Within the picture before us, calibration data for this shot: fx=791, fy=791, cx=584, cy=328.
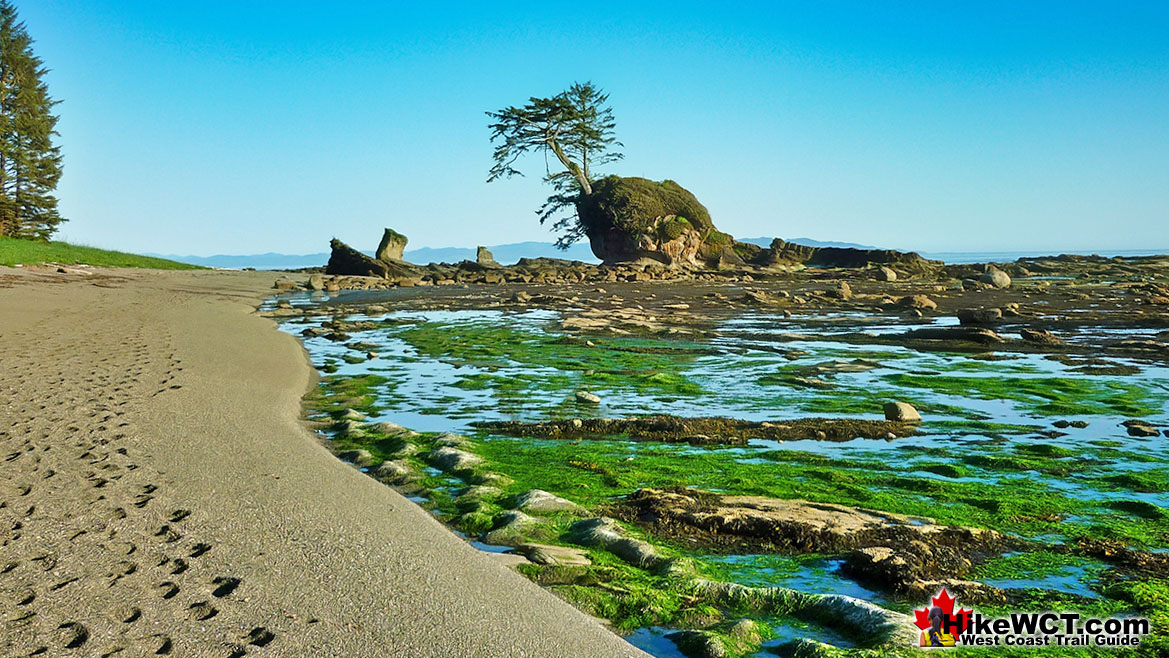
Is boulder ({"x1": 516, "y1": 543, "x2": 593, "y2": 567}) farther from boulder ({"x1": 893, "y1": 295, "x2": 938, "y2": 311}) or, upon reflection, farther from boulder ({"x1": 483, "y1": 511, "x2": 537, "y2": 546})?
boulder ({"x1": 893, "y1": 295, "x2": 938, "y2": 311})

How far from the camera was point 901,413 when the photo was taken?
734cm

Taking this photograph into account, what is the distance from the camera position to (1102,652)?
3.06m

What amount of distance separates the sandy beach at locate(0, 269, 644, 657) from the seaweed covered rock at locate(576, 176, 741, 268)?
1515 inches

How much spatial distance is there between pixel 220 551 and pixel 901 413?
5.95m

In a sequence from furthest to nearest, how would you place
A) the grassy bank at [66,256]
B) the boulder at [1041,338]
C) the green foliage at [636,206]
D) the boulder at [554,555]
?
the green foliage at [636,206], the grassy bank at [66,256], the boulder at [1041,338], the boulder at [554,555]

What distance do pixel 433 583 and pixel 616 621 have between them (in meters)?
0.80

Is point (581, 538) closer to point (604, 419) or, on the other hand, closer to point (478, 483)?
point (478, 483)

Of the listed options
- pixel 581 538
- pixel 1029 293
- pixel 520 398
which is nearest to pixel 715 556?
pixel 581 538

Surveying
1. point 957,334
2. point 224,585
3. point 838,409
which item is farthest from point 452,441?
point 957,334

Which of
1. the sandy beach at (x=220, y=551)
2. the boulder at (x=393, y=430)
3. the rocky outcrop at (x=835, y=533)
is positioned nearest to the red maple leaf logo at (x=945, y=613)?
the rocky outcrop at (x=835, y=533)

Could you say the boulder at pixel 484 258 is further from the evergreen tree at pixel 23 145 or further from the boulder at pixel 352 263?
the evergreen tree at pixel 23 145

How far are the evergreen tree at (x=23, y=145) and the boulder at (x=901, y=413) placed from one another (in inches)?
1908

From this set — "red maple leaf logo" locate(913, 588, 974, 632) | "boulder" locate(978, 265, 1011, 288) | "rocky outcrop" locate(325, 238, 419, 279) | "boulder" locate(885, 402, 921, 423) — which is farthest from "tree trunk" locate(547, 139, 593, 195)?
"red maple leaf logo" locate(913, 588, 974, 632)

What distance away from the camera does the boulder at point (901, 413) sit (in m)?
7.32
